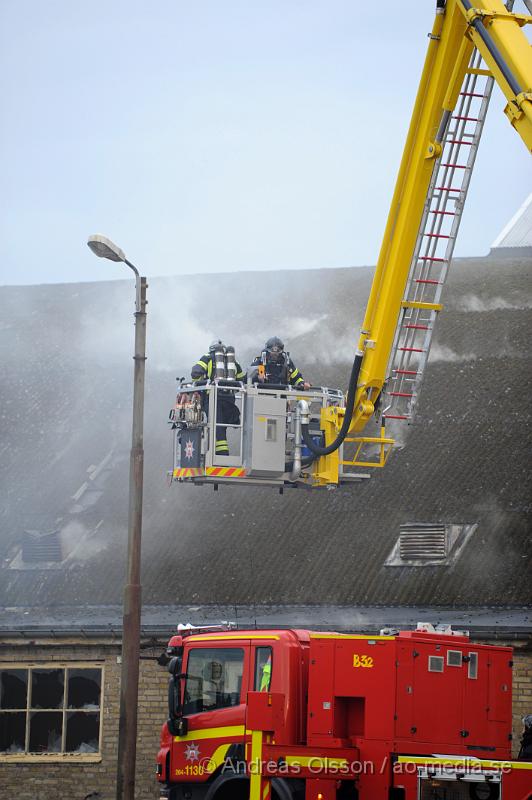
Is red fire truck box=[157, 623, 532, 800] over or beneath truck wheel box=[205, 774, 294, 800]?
over

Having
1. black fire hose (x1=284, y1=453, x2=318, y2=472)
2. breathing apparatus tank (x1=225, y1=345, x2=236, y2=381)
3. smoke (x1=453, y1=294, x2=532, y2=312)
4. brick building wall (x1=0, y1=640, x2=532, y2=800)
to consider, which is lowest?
brick building wall (x1=0, y1=640, x2=532, y2=800)

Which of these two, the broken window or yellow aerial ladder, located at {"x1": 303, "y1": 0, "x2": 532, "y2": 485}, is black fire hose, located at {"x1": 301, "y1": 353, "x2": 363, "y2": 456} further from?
the broken window

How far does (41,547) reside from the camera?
73.8 ft

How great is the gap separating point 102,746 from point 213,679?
612cm

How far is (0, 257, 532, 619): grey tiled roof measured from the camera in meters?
20.5

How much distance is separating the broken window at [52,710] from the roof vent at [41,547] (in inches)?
174

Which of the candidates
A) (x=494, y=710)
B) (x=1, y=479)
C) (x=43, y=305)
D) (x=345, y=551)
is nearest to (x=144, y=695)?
(x=345, y=551)

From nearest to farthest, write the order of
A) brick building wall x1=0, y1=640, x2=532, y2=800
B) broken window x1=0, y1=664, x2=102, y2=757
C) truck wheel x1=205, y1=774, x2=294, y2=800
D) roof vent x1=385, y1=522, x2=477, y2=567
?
truck wheel x1=205, y1=774, x2=294, y2=800 < brick building wall x1=0, y1=640, x2=532, y2=800 < broken window x1=0, y1=664, x2=102, y2=757 < roof vent x1=385, y1=522, x2=477, y2=567

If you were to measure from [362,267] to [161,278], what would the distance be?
21.6 feet

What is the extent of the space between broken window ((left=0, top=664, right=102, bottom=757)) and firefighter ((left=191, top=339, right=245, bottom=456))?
5815 millimetres

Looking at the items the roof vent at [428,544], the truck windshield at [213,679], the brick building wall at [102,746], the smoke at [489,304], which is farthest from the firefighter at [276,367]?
the smoke at [489,304]

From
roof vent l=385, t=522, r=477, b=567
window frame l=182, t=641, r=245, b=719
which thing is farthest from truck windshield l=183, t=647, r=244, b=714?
roof vent l=385, t=522, r=477, b=567

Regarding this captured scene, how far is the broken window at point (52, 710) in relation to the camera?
697 inches

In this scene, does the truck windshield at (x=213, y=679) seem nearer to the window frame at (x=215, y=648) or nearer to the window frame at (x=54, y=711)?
the window frame at (x=215, y=648)
